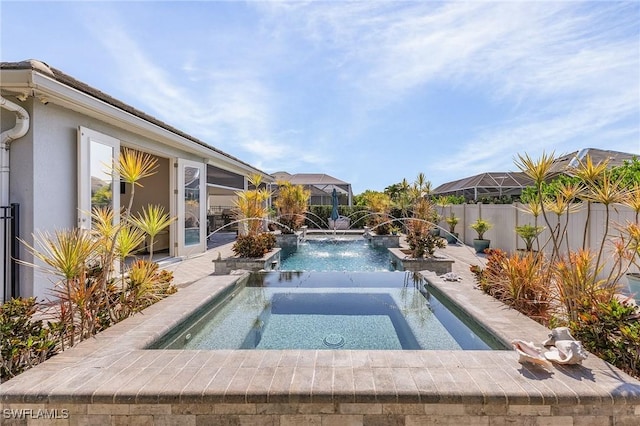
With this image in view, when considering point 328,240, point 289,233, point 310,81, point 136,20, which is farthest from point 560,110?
A: point 136,20

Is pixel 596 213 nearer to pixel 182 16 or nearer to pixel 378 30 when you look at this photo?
pixel 378 30

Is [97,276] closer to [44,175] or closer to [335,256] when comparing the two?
[44,175]

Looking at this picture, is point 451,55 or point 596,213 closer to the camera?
point 596,213

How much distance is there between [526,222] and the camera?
10383 mm

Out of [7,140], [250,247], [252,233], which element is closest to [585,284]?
[250,247]

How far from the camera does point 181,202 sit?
9570 mm

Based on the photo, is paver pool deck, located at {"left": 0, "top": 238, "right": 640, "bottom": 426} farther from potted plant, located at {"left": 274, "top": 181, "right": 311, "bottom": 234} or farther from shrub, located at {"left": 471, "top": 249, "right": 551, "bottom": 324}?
potted plant, located at {"left": 274, "top": 181, "right": 311, "bottom": 234}

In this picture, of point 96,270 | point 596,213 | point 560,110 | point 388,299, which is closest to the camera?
point 96,270

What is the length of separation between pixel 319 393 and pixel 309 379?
19 cm

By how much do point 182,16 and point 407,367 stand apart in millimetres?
7959

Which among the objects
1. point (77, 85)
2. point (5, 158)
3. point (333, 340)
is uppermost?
point (77, 85)

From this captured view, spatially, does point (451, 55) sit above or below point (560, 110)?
above

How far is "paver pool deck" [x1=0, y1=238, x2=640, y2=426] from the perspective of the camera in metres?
2.15

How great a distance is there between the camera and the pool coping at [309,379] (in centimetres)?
216
